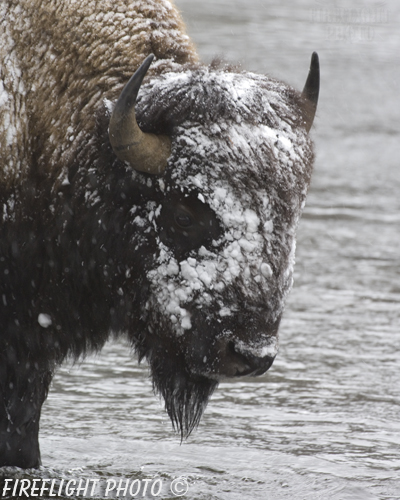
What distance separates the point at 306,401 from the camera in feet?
18.3

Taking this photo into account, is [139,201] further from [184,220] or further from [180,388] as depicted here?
[180,388]

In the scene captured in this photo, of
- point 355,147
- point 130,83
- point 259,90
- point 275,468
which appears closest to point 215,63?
point 259,90

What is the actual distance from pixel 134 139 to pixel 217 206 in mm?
429

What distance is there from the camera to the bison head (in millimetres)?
3699

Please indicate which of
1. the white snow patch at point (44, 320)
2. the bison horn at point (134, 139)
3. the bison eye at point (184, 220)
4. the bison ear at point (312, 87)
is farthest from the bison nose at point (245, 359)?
the bison ear at point (312, 87)

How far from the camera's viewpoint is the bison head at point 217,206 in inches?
146

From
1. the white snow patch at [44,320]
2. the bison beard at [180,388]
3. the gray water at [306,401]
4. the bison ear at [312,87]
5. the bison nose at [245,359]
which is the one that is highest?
the bison ear at [312,87]

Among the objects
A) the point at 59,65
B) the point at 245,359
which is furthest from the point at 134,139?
the point at 245,359

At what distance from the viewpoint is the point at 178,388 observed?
419 centimetres

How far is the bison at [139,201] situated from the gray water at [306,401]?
13.9 inches

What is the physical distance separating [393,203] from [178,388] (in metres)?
6.05

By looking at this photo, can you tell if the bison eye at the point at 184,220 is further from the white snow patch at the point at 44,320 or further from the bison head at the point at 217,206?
the white snow patch at the point at 44,320

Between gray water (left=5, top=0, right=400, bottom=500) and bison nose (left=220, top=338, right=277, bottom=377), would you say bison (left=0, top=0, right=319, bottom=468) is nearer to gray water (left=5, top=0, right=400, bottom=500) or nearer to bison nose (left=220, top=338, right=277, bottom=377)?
bison nose (left=220, top=338, right=277, bottom=377)

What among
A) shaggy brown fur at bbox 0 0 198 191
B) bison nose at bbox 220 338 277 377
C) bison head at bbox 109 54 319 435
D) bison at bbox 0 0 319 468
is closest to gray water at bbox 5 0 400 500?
bison at bbox 0 0 319 468
